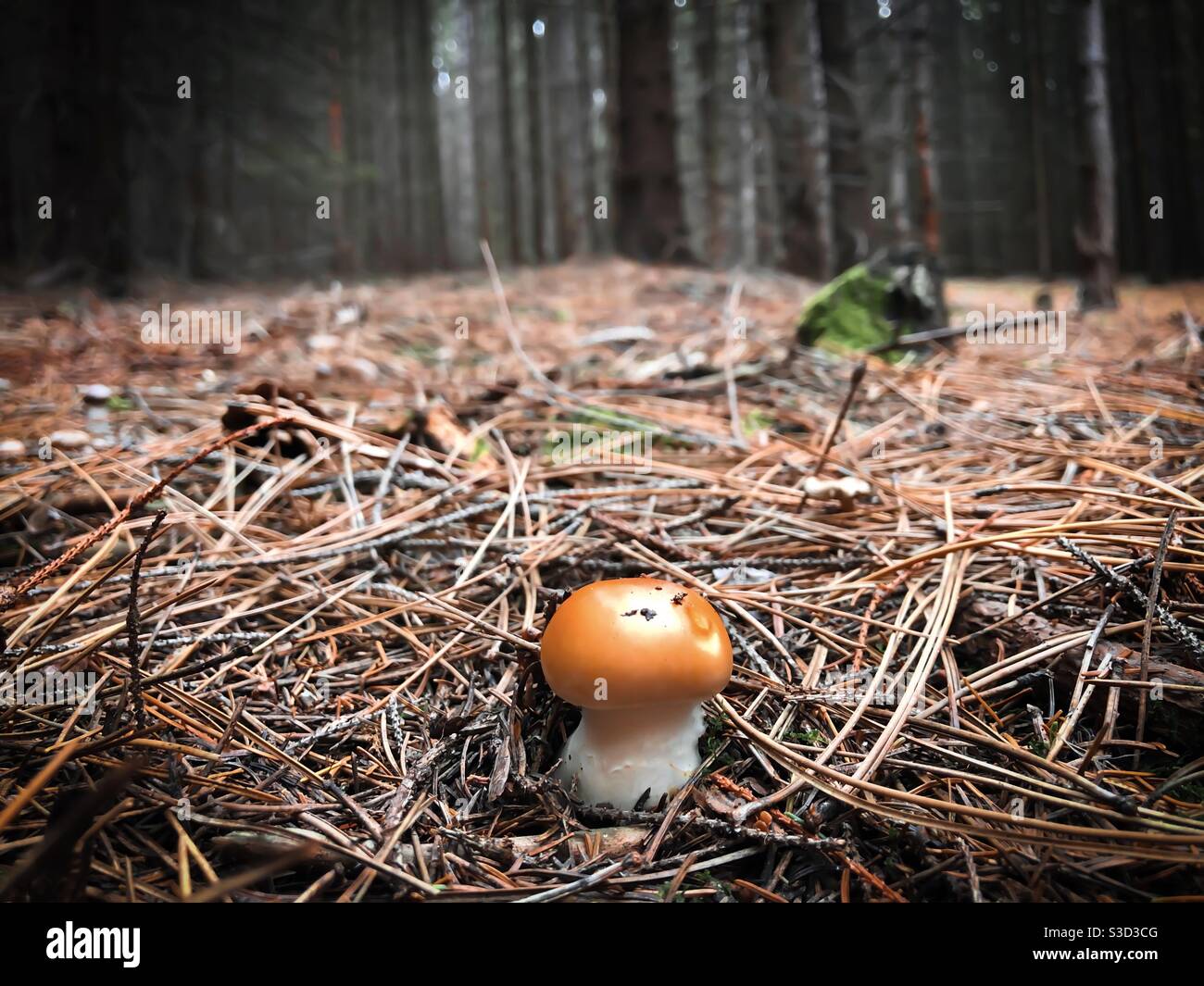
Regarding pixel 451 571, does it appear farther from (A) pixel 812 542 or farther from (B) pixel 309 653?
(A) pixel 812 542

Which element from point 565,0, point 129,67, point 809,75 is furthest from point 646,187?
point 565,0

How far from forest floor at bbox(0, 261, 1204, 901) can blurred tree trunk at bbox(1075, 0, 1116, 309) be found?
4.46 m

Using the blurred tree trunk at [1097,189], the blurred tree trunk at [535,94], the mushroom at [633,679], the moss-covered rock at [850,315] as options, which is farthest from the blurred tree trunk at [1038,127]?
the mushroom at [633,679]

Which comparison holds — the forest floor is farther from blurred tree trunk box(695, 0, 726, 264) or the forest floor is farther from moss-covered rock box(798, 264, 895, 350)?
blurred tree trunk box(695, 0, 726, 264)

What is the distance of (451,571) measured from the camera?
1868mm

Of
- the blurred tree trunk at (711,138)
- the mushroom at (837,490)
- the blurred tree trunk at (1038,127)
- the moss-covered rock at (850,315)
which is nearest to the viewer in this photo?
the mushroom at (837,490)

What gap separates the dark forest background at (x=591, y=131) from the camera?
22.6ft

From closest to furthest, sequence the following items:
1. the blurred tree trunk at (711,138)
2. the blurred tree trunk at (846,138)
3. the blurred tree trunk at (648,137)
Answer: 1. the blurred tree trunk at (648,137)
2. the blurred tree trunk at (846,138)
3. the blurred tree trunk at (711,138)

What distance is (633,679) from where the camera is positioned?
3.88 ft

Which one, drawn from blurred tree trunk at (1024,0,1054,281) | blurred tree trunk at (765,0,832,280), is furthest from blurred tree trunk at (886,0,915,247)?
blurred tree trunk at (1024,0,1054,281)

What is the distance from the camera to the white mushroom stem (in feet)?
4.21

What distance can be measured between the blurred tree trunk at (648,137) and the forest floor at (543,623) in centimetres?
608

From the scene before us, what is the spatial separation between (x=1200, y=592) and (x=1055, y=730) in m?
0.47

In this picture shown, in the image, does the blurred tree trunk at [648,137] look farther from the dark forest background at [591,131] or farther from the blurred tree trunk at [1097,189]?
the blurred tree trunk at [1097,189]
